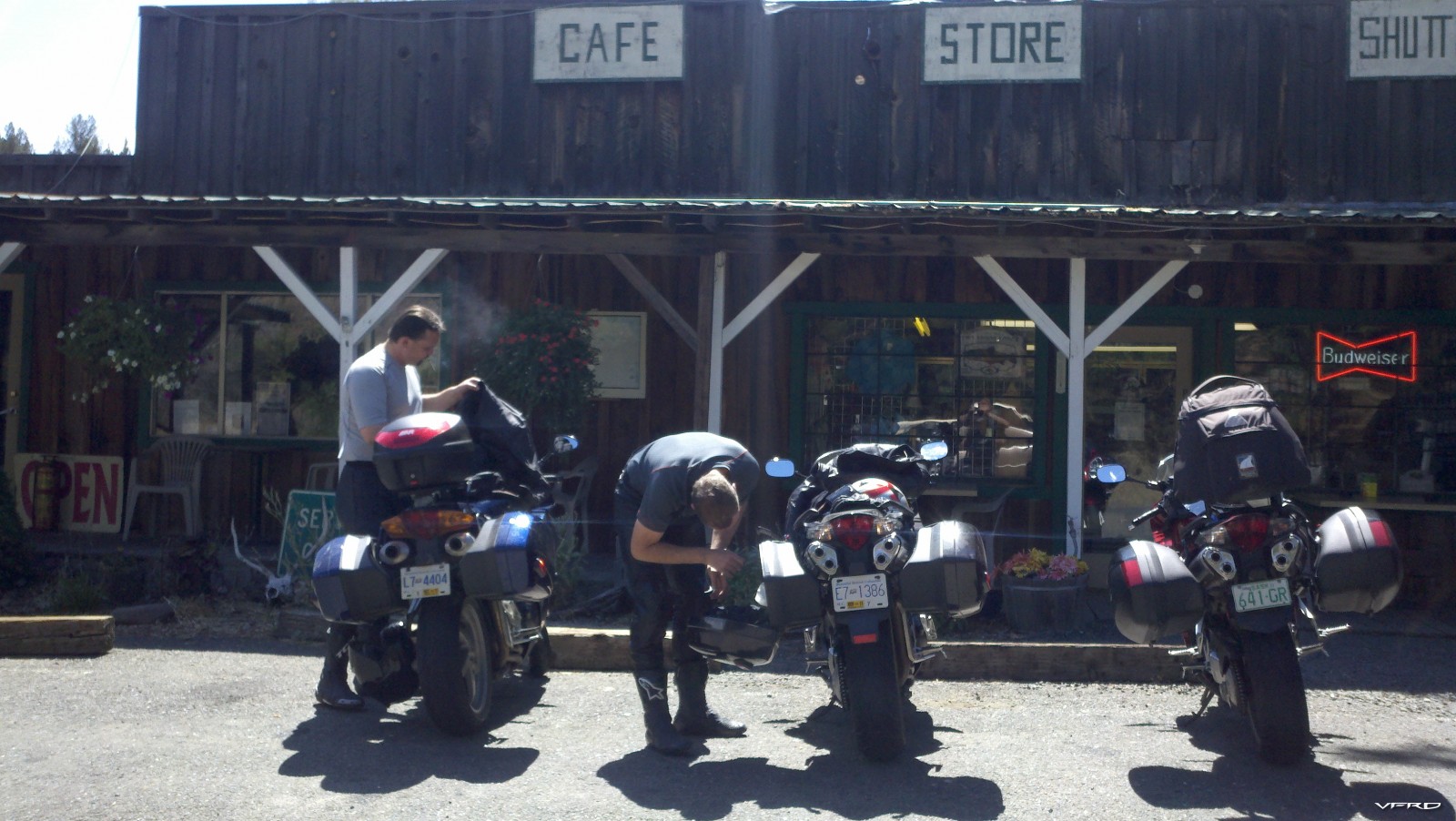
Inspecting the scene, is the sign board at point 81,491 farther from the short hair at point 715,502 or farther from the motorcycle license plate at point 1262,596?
the motorcycle license plate at point 1262,596

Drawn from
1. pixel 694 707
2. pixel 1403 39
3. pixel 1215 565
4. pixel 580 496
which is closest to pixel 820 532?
pixel 694 707

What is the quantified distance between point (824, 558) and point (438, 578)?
1.55 meters

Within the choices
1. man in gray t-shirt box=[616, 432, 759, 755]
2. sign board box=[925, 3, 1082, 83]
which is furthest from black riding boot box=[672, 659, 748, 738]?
sign board box=[925, 3, 1082, 83]

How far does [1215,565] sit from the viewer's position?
4.67 meters

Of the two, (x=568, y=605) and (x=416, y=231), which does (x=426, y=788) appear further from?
(x=416, y=231)

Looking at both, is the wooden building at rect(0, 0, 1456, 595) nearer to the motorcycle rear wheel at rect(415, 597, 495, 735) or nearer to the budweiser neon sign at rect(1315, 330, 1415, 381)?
the budweiser neon sign at rect(1315, 330, 1415, 381)

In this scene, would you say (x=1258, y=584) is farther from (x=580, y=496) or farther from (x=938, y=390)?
(x=580, y=496)

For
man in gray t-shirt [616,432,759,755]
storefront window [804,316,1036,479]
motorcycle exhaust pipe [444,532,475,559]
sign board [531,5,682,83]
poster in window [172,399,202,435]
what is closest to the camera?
man in gray t-shirt [616,432,759,755]

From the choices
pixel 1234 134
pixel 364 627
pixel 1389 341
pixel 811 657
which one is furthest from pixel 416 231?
pixel 1389 341

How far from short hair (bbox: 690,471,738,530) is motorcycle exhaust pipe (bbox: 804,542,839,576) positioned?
0.37 meters

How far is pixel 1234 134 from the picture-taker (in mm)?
10359

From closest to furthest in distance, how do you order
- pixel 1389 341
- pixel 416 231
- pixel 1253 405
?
pixel 1253 405 → pixel 416 231 → pixel 1389 341

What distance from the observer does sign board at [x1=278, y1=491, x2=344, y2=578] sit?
8.20 m

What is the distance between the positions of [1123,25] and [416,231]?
608 centimetres
